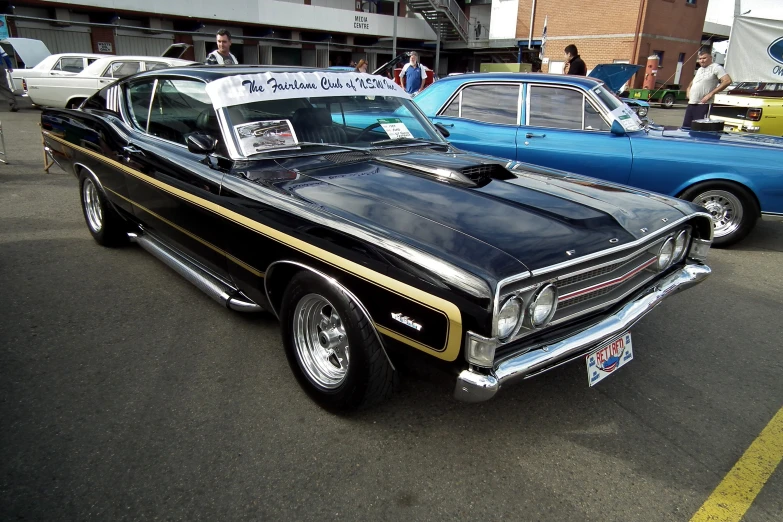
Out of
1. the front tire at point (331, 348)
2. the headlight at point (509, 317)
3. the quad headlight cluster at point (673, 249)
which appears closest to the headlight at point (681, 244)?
the quad headlight cluster at point (673, 249)

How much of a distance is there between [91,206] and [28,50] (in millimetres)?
16386

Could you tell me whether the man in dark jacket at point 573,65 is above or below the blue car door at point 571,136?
above

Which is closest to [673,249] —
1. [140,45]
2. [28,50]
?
[28,50]

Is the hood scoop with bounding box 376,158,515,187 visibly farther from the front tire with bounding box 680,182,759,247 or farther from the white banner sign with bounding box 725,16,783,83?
the white banner sign with bounding box 725,16,783,83

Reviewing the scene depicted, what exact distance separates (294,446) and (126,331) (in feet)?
5.34

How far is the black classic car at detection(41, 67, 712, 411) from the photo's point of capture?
7.02ft

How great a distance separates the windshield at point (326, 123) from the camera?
320 cm

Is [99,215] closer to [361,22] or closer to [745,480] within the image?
[745,480]

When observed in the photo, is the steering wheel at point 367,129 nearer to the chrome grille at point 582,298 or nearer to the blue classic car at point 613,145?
the chrome grille at point 582,298

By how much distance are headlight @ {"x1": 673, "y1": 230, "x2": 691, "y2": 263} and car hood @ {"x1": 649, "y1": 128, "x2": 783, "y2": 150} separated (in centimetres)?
274

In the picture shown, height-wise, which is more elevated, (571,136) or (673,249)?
(571,136)

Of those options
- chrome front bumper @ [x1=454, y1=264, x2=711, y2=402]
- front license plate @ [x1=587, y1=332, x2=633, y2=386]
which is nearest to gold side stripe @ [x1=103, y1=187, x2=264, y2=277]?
chrome front bumper @ [x1=454, y1=264, x2=711, y2=402]

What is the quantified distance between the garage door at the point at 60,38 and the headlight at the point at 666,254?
26.7 m

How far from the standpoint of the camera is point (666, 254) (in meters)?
3.01
